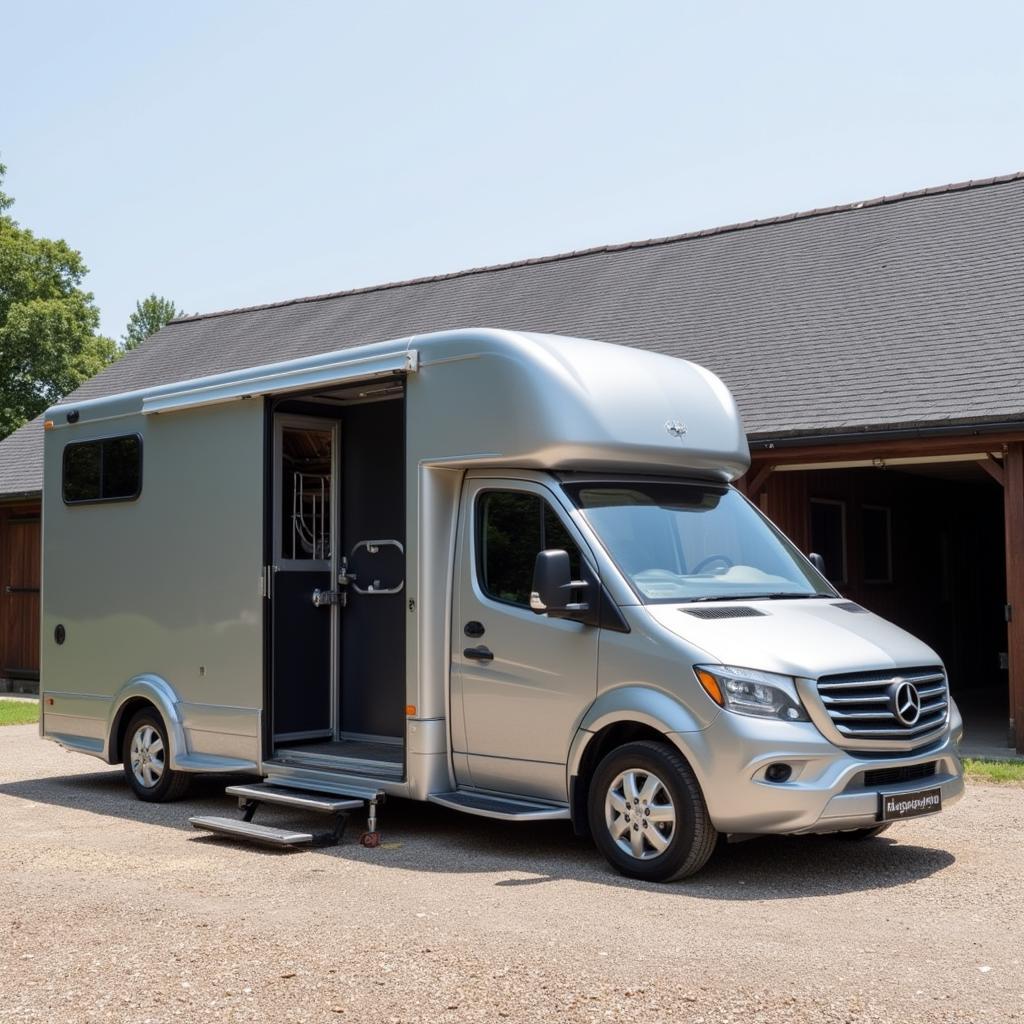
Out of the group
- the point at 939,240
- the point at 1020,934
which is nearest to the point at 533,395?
the point at 1020,934

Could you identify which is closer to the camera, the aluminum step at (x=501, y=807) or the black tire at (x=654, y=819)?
the black tire at (x=654, y=819)

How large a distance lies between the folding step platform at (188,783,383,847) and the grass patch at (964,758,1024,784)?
16.7ft

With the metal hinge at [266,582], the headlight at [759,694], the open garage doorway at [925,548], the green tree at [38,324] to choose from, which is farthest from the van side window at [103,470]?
the green tree at [38,324]

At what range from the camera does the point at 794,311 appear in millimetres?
15930

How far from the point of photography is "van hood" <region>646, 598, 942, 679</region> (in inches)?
271

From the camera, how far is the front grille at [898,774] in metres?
6.92

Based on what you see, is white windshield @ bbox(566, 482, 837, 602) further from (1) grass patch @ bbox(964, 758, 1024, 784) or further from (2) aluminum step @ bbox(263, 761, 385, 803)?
(1) grass patch @ bbox(964, 758, 1024, 784)

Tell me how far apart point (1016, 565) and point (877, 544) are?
5.51 metres

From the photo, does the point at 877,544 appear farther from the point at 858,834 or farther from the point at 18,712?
the point at 18,712

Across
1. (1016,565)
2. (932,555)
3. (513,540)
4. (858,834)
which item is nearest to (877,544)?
(932,555)

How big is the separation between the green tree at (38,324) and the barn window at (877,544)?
3082cm

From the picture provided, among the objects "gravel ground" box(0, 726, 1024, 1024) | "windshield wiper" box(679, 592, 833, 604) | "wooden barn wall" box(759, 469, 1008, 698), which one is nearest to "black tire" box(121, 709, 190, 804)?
"gravel ground" box(0, 726, 1024, 1024)

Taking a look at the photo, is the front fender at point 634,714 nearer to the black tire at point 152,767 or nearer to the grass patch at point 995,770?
the black tire at point 152,767

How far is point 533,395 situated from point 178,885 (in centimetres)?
316
